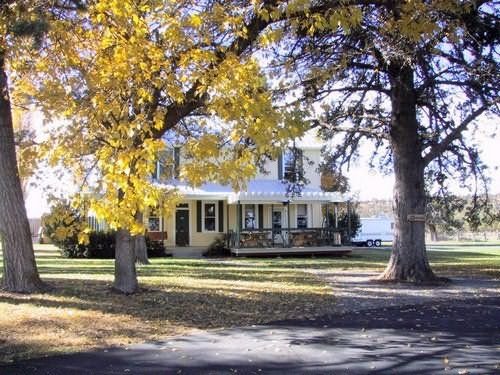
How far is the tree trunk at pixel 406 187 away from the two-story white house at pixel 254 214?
510 inches

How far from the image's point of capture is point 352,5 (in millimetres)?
10398

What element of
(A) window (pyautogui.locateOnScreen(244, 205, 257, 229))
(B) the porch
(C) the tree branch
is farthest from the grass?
(A) window (pyautogui.locateOnScreen(244, 205, 257, 229))

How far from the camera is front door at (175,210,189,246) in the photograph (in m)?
32.8

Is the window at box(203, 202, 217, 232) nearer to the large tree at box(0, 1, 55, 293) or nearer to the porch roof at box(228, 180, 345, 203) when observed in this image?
the porch roof at box(228, 180, 345, 203)

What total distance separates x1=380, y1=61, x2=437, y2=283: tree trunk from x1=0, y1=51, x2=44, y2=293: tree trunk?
9.51 metres

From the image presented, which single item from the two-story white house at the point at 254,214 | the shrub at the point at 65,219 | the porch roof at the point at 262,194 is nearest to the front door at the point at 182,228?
the two-story white house at the point at 254,214

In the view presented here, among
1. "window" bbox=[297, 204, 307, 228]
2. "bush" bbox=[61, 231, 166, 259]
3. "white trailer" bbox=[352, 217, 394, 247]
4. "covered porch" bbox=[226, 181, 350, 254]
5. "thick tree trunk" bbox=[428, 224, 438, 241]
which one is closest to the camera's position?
"bush" bbox=[61, 231, 166, 259]

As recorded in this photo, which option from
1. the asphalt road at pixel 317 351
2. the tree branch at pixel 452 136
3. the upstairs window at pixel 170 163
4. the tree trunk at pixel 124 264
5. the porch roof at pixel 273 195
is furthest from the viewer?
the porch roof at pixel 273 195

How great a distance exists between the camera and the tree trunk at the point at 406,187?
1628 cm

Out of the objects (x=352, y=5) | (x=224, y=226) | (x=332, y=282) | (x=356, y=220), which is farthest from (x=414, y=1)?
(x=356, y=220)

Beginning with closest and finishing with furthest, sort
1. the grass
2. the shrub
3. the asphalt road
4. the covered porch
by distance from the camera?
the asphalt road < the grass < the shrub < the covered porch

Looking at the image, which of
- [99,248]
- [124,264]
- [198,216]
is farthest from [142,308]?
[198,216]

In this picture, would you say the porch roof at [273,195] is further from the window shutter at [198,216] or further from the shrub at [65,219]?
the shrub at [65,219]

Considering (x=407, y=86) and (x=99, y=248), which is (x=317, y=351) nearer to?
(x=407, y=86)
